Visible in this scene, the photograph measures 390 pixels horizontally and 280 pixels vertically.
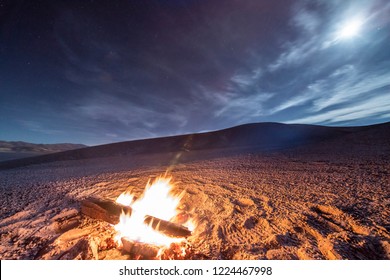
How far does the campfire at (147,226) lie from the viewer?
2523 millimetres

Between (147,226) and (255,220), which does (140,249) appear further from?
(255,220)

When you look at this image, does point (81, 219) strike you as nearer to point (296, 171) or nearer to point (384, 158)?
point (296, 171)

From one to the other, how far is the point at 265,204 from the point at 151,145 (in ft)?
84.8

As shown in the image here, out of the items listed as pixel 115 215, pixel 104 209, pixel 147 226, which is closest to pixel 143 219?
pixel 147 226

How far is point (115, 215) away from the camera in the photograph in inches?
127

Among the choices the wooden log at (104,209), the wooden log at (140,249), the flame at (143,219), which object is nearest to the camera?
the wooden log at (140,249)

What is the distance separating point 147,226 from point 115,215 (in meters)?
0.66

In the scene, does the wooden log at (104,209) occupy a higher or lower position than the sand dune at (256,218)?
higher

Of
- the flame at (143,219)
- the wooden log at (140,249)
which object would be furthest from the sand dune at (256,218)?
the flame at (143,219)

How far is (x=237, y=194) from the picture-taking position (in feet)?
15.6

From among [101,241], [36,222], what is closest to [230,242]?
[101,241]

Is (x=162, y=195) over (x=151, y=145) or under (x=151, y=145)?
under

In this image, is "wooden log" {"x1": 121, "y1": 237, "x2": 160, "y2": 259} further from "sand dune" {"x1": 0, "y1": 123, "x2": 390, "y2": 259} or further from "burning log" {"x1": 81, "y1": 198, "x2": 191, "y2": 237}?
"burning log" {"x1": 81, "y1": 198, "x2": 191, "y2": 237}

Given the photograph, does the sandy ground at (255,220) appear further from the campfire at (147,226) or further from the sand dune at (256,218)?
the campfire at (147,226)
